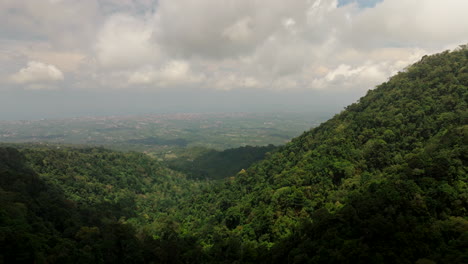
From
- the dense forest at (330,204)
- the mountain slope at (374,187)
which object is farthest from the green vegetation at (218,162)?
the mountain slope at (374,187)

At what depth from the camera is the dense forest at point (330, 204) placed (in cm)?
2009

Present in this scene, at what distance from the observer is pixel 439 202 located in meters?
22.3

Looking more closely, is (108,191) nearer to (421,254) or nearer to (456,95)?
(421,254)

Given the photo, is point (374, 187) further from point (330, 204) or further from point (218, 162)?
point (218, 162)

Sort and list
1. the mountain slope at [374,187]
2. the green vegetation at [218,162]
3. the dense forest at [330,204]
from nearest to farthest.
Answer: the mountain slope at [374,187]
the dense forest at [330,204]
the green vegetation at [218,162]

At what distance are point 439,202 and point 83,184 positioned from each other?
77.7 m

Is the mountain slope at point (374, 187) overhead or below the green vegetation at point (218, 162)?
overhead

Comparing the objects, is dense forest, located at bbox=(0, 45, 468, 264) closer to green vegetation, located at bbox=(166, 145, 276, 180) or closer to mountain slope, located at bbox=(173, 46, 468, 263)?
mountain slope, located at bbox=(173, 46, 468, 263)

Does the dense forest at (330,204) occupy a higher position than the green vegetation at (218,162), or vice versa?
the dense forest at (330,204)

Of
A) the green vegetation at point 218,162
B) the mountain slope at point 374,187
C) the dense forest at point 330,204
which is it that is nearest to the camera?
the mountain slope at point 374,187

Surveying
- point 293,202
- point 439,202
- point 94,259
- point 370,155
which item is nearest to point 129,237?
point 94,259

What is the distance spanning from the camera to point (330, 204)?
3144 centimetres

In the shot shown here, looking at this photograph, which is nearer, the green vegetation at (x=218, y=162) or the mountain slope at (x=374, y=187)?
the mountain slope at (x=374, y=187)

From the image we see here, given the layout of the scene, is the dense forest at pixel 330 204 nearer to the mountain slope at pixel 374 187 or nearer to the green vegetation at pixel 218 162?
the mountain slope at pixel 374 187
